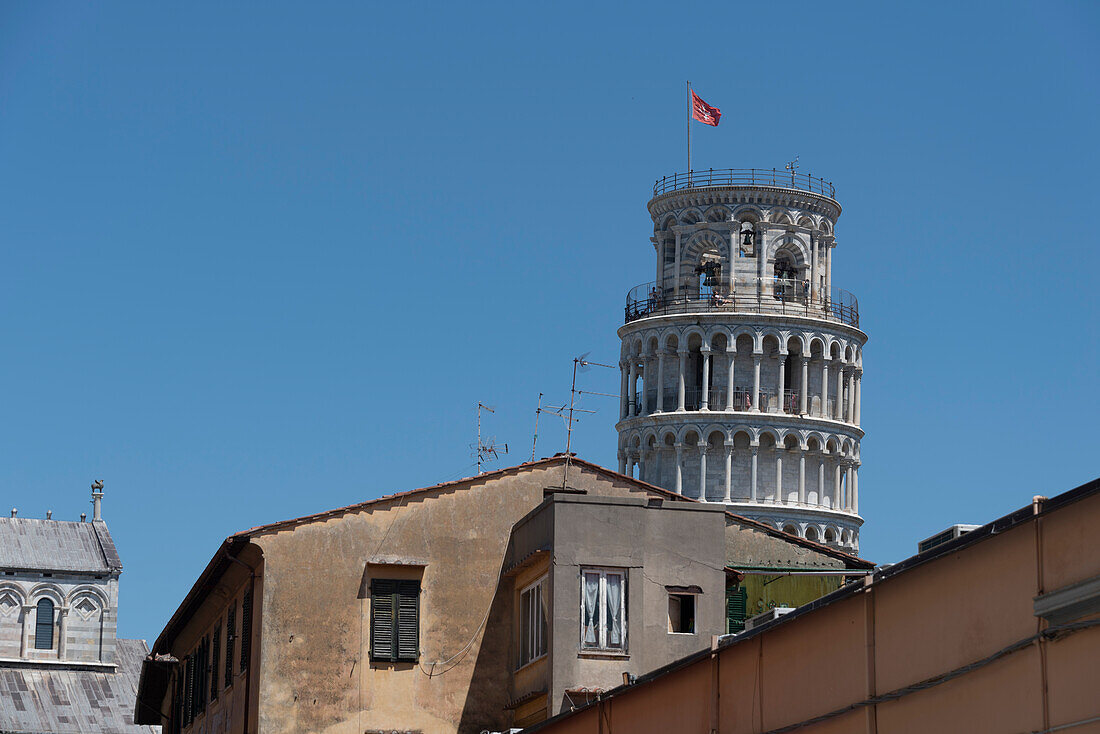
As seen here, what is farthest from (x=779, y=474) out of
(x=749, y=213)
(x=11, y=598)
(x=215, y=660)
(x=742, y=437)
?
(x=215, y=660)

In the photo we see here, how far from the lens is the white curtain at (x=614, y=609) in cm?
3831

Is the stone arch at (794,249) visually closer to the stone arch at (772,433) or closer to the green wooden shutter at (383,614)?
the stone arch at (772,433)

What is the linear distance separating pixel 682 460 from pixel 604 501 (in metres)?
85.7

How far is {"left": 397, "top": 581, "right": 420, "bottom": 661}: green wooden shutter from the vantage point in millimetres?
40938

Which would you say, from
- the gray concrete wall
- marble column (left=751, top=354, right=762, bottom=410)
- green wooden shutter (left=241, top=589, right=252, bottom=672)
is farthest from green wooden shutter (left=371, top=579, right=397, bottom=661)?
marble column (left=751, top=354, right=762, bottom=410)

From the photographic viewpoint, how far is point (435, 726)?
134 ft

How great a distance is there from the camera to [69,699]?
130 metres

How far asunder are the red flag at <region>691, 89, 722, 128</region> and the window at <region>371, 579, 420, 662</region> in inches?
3487

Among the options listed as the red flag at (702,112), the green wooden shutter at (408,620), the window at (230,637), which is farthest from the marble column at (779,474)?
the green wooden shutter at (408,620)

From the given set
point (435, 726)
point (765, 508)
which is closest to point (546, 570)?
point (435, 726)

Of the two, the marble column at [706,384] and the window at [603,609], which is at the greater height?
the marble column at [706,384]

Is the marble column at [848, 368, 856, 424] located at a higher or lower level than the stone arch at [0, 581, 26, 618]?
higher

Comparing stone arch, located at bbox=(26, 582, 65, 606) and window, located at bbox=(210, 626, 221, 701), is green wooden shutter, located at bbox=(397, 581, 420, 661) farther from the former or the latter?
stone arch, located at bbox=(26, 582, 65, 606)

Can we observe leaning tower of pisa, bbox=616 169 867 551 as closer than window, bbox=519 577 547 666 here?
No
